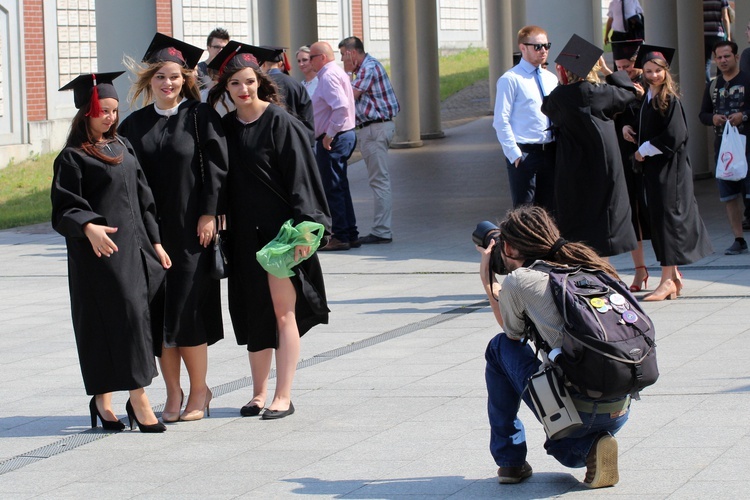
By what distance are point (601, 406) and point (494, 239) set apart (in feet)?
2.76

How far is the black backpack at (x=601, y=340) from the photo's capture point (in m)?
4.62

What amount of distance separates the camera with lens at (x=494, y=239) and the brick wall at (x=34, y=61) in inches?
710

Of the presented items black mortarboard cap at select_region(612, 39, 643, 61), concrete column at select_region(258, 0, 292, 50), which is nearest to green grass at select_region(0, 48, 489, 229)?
concrete column at select_region(258, 0, 292, 50)

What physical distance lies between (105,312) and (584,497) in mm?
2513

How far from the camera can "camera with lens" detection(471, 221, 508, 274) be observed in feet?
16.9

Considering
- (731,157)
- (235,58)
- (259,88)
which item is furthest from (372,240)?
(235,58)

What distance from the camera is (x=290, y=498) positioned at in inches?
197

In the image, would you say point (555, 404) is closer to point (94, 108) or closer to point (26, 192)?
point (94, 108)

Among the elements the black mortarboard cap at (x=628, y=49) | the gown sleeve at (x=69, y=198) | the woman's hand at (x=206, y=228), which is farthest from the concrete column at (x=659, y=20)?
the gown sleeve at (x=69, y=198)

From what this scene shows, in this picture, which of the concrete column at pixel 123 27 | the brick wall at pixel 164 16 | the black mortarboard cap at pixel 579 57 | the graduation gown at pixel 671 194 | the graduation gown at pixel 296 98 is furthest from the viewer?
the brick wall at pixel 164 16

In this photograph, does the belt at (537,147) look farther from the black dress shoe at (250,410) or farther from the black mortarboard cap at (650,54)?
the black dress shoe at (250,410)

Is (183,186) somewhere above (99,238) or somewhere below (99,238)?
above

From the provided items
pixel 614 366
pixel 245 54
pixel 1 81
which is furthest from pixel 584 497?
pixel 1 81

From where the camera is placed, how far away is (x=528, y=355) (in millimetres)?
4977
